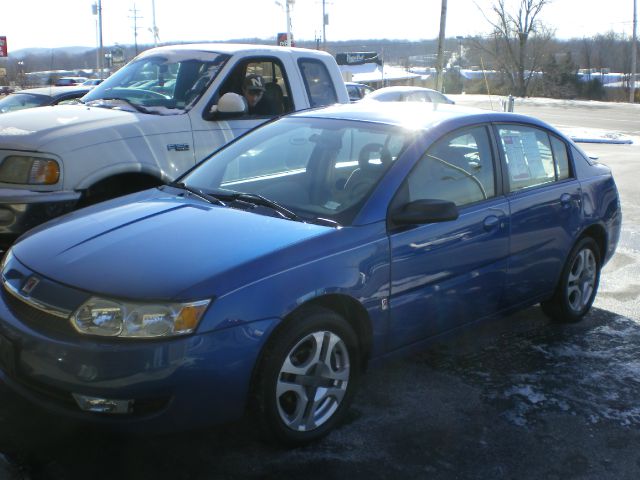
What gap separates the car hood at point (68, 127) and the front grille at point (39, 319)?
218 centimetres

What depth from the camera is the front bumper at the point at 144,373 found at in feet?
9.53

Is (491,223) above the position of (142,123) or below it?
below

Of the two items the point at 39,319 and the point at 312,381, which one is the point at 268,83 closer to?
the point at 312,381

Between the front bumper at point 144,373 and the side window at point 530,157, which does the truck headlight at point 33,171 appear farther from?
the side window at point 530,157

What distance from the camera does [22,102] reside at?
12922 millimetres

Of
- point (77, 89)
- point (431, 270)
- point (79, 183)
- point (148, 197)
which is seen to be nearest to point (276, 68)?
point (79, 183)

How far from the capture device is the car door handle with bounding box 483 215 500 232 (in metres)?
4.29

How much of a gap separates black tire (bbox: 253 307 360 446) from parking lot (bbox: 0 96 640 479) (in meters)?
0.13

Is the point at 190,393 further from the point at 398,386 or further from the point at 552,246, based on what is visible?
the point at 552,246

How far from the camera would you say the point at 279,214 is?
3777mm

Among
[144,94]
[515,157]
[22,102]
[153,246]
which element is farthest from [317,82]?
[22,102]

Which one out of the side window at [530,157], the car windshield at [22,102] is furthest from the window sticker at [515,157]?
the car windshield at [22,102]

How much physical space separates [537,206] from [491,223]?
57 centimetres

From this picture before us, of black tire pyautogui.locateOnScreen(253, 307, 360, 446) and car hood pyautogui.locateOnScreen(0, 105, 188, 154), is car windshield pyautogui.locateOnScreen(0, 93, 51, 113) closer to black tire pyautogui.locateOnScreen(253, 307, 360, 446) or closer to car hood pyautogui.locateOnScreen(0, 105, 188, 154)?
car hood pyautogui.locateOnScreen(0, 105, 188, 154)
